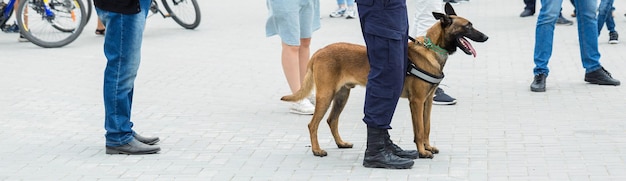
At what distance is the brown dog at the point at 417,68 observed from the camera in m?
6.45

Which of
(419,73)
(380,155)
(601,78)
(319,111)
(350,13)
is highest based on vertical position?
(419,73)

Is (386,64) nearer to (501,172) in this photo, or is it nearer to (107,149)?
(501,172)

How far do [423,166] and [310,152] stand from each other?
0.82 meters

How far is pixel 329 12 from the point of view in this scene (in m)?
16.4

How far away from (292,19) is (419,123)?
2.02 m

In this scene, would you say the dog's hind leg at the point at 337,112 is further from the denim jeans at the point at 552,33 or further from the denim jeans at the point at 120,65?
the denim jeans at the point at 552,33

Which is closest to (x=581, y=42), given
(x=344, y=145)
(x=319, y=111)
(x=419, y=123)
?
(x=344, y=145)

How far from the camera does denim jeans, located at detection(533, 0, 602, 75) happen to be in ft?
30.4

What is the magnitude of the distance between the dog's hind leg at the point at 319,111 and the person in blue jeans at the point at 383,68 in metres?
0.38

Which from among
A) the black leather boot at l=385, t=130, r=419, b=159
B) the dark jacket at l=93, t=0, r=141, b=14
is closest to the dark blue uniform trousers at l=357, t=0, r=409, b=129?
the black leather boot at l=385, t=130, r=419, b=159

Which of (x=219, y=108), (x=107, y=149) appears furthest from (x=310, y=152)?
(x=219, y=108)

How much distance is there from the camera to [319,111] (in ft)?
21.9

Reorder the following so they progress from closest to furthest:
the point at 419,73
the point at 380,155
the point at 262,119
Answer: the point at 380,155 → the point at 419,73 → the point at 262,119

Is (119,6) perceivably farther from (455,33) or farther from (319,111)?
(455,33)
